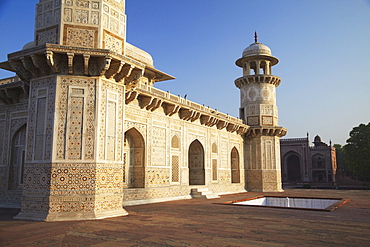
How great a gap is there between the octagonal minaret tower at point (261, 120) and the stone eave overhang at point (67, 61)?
15331 millimetres

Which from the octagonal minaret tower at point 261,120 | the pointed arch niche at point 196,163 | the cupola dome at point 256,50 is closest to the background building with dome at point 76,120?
the pointed arch niche at point 196,163

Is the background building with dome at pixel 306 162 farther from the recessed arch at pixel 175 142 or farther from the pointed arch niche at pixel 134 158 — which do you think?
the pointed arch niche at pixel 134 158

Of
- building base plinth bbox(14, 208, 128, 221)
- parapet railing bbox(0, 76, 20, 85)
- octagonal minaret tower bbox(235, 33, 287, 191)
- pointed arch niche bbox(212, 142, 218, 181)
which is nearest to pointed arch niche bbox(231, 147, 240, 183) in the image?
octagonal minaret tower bbox(235, 33, 287, 191)

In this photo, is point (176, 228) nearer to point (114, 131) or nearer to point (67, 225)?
point (67, 225)

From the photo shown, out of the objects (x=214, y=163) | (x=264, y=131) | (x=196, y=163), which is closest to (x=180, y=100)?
(x=196, y=163)

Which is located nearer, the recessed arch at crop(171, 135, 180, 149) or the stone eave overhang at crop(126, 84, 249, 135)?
the stone eave overhang at crop(126, 84, 249, 135)

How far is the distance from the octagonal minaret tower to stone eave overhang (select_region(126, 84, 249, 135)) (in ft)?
4.29

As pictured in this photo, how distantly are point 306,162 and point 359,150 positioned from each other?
441 inches

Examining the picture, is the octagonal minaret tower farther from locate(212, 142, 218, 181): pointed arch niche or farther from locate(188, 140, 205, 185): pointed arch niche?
locate(188, 140, 205, 185): pointed arch niche

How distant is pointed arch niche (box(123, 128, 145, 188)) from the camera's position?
534 inches

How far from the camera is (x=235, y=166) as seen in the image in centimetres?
2286

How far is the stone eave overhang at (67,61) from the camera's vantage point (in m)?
8.70

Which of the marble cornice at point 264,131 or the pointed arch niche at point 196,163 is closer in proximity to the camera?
the pointed arch niche at point 196,163

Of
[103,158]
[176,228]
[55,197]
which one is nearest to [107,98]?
[103,158]
